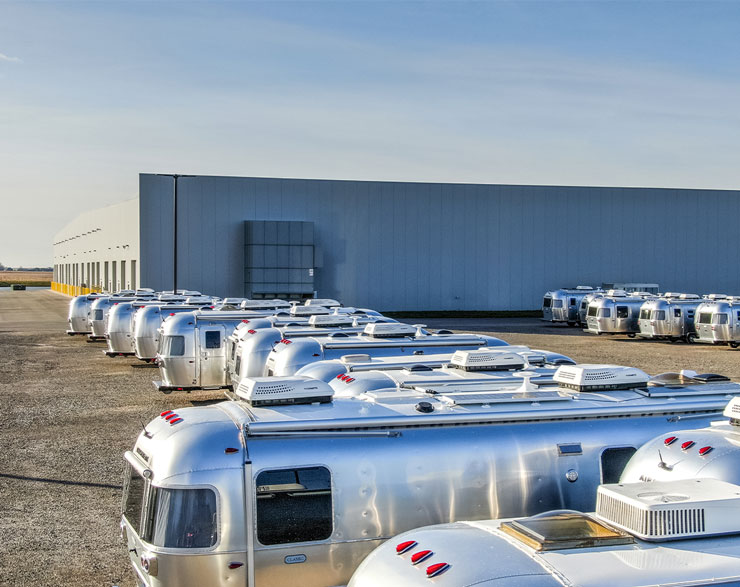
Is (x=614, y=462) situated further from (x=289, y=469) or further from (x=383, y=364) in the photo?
(x=383, y=364)

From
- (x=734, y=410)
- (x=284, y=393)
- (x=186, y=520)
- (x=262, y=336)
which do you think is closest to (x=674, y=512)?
(x=734, y=410)

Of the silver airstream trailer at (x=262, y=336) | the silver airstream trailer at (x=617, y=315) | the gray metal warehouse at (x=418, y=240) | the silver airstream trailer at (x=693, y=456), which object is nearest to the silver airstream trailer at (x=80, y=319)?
the gray metal warehouse at (x=418, y=240)

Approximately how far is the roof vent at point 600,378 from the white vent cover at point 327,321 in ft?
35.5

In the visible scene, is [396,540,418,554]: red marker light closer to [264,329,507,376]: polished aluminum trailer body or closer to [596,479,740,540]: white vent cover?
[596,479,740,540]: white vent cover

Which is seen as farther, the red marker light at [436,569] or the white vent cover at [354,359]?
the white vent cover at [354,359]

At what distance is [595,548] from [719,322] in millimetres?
33825

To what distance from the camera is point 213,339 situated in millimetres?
21234

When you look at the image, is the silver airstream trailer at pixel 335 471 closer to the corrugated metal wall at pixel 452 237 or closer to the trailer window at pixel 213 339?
the trailer window at pixel 213 339

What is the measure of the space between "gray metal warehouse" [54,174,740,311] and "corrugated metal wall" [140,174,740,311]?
0.07 m

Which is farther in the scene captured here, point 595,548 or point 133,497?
point 133,497

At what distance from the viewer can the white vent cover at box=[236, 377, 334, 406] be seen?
27.6ft

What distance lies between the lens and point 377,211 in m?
55.7

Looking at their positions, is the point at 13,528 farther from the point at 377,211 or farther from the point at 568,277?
the point at 568,277

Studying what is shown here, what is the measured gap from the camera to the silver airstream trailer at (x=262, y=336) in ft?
56.7
